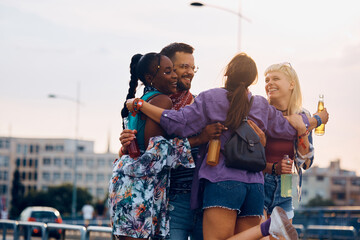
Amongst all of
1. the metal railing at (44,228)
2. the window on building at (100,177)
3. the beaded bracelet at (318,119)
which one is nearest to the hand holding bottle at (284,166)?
the beaded bracelet at (318,119)

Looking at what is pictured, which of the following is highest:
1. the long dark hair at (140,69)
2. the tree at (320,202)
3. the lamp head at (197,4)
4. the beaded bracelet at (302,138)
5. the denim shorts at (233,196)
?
the lamp head at (197,4)

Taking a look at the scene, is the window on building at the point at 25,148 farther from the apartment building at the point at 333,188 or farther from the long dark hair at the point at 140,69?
the long dark hair at the point at 140,69

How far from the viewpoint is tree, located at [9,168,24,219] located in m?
129

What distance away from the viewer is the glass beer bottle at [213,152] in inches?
189

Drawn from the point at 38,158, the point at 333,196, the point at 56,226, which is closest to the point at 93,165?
the point at 38,158

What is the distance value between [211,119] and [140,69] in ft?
2.01

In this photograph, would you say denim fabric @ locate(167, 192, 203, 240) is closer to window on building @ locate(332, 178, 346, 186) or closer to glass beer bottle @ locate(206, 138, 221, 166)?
glass beer bottle @ locate(206, 138, 221, 166)

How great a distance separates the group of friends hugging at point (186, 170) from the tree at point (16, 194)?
12621 cm

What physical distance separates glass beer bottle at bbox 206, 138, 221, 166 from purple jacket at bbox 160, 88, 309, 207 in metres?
0.06

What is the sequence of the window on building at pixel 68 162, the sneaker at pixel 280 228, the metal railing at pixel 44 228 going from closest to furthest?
the sneaker at pixel 280 228, the metal railing at pixel 44 228, the window on building at pixel 68 162

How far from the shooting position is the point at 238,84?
5031mm

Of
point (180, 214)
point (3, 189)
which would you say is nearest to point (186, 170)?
point (180, 214)

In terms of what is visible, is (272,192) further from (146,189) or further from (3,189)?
(3,189)

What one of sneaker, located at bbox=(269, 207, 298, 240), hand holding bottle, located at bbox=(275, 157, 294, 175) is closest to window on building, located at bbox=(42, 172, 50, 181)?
hand holding bottle, located at bbox=(275, 157, 294, 175)
